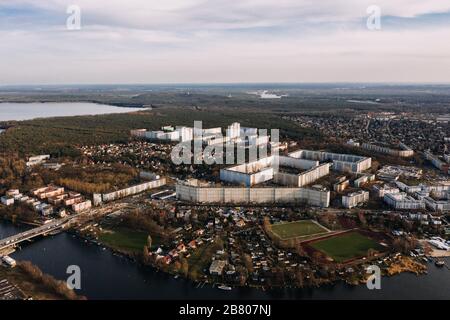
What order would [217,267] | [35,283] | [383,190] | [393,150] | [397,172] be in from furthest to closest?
[393,150], [397,172], [383,190], [217,267], [35,283]

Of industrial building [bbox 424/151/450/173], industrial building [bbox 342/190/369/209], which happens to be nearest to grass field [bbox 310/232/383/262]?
industrial building [bbox 342/190/369/209]

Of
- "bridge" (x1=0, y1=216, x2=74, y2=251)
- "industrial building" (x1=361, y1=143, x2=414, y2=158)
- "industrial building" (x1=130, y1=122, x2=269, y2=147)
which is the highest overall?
"industrial building" (x1=130, y1=122, x2=269, y2=147)

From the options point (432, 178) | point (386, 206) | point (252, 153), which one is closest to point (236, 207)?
point (386, 206)

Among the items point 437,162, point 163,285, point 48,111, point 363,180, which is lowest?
point 163,285

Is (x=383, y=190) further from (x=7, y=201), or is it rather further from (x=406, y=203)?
(x=7, y=201)

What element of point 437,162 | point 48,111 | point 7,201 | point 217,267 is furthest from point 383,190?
point 48,111

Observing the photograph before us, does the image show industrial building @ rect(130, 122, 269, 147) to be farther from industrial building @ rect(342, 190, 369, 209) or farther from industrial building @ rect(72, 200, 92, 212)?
industrial building @ rect(72, 200, 92, 212)
